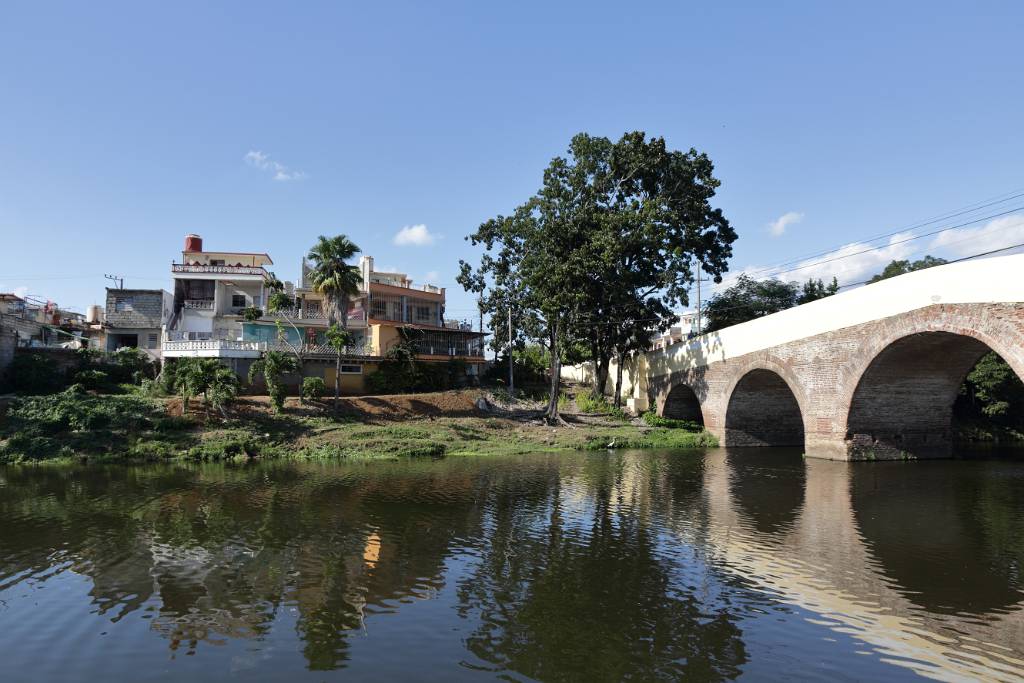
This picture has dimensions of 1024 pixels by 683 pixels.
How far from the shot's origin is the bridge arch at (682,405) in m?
43.4

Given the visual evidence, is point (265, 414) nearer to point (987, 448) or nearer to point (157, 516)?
point (157, 516)

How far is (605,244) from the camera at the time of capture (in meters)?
36.7

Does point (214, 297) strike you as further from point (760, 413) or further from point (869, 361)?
point (869, 361)

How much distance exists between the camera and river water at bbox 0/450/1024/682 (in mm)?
8688

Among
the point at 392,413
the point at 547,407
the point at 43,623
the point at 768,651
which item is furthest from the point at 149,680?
the point at 547,407

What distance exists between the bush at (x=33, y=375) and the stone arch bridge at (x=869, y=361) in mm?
42802

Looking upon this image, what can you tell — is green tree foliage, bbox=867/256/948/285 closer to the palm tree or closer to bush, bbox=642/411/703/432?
bush, bbox=642/411/703/432

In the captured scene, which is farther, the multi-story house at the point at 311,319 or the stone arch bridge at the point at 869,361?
the multi-story house at the point at 311,319

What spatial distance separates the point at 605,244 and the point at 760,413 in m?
14.7

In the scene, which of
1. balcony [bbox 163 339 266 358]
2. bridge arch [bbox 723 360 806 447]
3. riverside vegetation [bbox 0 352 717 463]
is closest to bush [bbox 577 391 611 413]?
riverside vegetation [bbox 0 352 717 463]

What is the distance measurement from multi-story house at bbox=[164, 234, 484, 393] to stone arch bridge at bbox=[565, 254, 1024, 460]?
2165 cm

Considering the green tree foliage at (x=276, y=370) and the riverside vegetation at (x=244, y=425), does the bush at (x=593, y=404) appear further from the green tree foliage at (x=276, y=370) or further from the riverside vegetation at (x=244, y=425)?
the green tree foliage at (x=276, y=370)

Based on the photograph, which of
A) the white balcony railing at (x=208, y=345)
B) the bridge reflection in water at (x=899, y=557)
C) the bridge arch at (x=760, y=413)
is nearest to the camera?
the bridge reflection in water at (x=899, y=557)

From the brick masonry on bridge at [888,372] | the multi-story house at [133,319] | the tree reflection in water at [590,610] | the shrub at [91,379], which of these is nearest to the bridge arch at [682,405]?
the brick masonry on bridge at [888,372]
